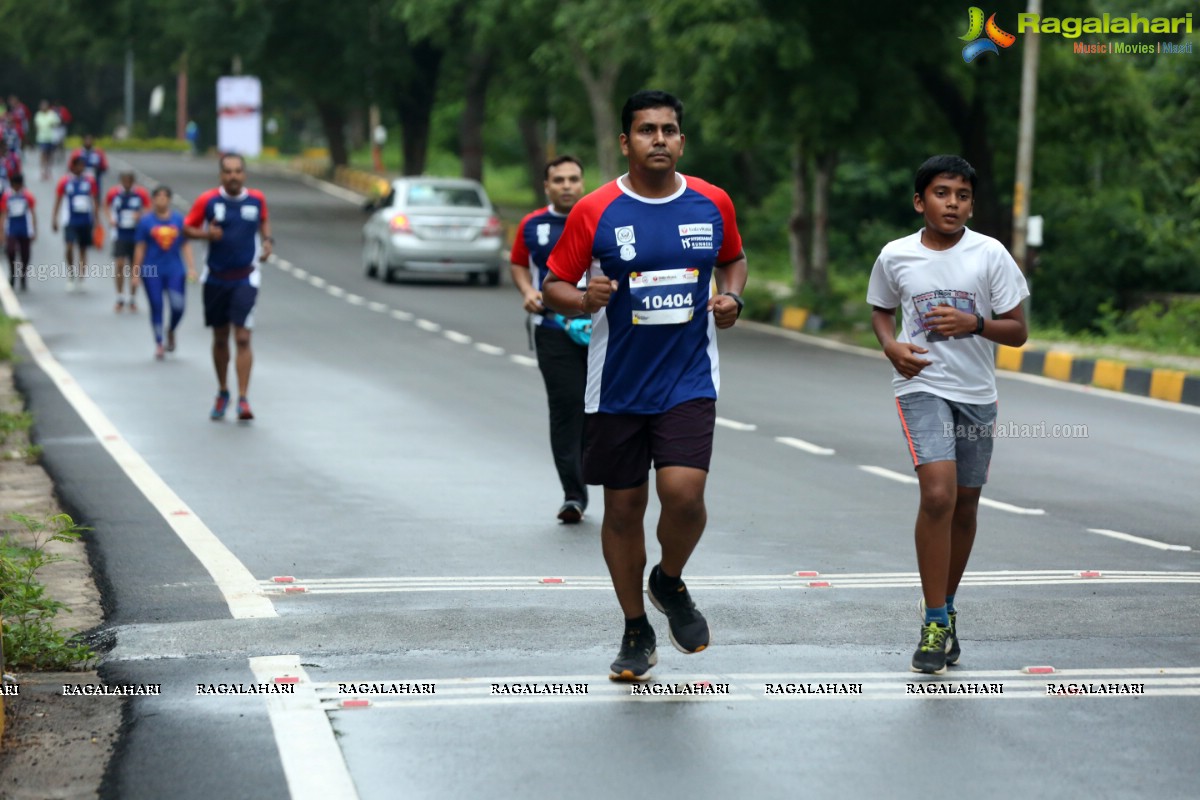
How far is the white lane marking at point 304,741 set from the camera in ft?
16.8

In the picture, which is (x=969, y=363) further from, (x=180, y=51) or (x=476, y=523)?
(x=180, y=51)

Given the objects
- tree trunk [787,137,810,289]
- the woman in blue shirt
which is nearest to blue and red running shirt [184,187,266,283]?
the woman in blue shirt

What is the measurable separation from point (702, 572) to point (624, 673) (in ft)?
7.63

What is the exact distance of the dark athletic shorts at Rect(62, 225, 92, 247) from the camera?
98.1 ft

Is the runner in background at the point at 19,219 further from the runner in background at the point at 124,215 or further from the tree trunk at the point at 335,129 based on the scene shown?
the tree trunk at the point at 335,129

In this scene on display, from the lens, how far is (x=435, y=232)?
103 feet

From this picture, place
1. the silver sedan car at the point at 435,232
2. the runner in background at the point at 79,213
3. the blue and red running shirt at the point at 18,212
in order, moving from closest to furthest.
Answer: the blue and red running shirt at the point at 18,212 < the runner in background at the point at 79,213 < the silver sedan car at the point at 435,232

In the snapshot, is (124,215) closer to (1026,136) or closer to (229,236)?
(229,236)

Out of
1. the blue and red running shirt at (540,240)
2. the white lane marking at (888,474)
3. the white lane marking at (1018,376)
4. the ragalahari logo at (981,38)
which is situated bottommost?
the white lane marking at (1018,376)

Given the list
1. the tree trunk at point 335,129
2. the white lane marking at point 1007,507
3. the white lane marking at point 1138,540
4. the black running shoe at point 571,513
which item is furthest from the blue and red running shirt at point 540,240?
the tree trunk at point 335,129

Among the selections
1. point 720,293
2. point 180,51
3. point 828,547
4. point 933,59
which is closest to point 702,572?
point 828,547

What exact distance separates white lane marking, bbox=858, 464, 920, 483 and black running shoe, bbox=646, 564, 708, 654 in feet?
18.8

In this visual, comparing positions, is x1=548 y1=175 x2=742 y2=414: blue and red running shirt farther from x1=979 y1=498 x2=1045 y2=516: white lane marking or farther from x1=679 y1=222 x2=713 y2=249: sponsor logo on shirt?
x1=979 y1=498 x2=1045 y2=516: white lane marking

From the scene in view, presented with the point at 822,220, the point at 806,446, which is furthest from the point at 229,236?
the point at 822,220
